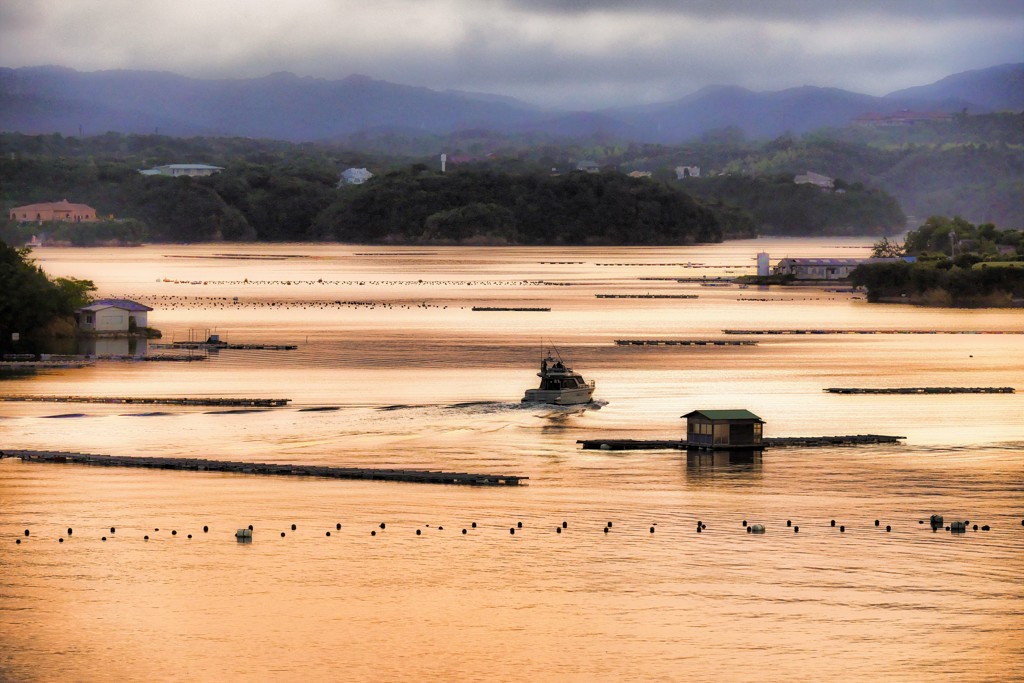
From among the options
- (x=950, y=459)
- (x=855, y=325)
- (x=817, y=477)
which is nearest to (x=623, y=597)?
(x=817, y=477)

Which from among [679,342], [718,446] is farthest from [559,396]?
[679,342]

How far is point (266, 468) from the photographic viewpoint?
48.0 m

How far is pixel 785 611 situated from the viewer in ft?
110

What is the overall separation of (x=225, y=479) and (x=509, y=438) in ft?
36.3

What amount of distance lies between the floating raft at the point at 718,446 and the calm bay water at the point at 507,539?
2.82ft

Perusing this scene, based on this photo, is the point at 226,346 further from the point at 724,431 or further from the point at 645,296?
the point at 645,296

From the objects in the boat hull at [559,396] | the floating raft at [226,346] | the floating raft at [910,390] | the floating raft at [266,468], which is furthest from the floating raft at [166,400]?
the floating raft at [910,390]

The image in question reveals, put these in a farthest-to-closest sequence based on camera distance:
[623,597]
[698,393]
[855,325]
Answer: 1. [855,325]
2. [698,393]
3. [623,597]

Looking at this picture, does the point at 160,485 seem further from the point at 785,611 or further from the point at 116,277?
the point at 116,277

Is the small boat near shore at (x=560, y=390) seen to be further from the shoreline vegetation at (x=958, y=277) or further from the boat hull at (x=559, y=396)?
the shoreline vegetation at (x=958, y=277)

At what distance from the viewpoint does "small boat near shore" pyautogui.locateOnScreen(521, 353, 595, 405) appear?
204 feet

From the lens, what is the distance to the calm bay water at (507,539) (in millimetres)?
31141

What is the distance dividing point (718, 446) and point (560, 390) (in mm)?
11355

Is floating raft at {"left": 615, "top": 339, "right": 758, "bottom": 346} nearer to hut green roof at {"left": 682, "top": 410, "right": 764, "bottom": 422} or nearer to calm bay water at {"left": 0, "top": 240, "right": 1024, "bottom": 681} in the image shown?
calm bay water at {"left": 0, "top": 240, "right": 1024, "bottom": 681}
